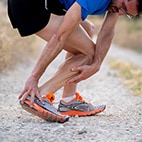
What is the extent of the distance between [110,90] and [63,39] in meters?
3.60

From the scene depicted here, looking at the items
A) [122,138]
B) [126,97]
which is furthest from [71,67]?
[126,97]

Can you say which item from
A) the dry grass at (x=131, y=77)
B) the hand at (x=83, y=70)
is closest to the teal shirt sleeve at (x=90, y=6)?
the hand at (x=83, y=70)

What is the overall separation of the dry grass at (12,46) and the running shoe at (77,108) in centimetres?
307

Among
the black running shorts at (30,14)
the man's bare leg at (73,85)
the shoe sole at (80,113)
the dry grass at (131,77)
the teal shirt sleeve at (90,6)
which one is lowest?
the dry grass at (131,77)

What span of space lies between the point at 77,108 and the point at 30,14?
1183 millimetres

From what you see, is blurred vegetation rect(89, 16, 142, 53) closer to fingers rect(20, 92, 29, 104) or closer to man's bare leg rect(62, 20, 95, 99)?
man's bare leg rect(62, 20, 95, 99)

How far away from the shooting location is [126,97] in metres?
7.70

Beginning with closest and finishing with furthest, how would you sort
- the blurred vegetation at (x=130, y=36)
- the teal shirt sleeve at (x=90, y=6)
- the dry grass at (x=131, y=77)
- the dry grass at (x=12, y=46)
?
the teal shirt sleeve at (x=90, y=6) < the dry grass at (x=131, y=77) < the dry grass at (x=12, y=46) < the blurred vegetation at (x=130, y=36)

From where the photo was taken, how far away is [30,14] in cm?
525

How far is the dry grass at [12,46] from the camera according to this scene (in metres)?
8.92

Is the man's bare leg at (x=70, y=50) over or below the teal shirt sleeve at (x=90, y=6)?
below

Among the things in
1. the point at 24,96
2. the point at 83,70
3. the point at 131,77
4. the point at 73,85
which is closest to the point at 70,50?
the point at 83,70

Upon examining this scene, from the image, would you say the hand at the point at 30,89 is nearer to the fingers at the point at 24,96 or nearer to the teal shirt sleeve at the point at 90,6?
the fingers at the point at 24,96

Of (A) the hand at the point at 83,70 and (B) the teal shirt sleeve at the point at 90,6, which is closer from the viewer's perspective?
(B) the teal shirt sleeve at the point at 90,6
